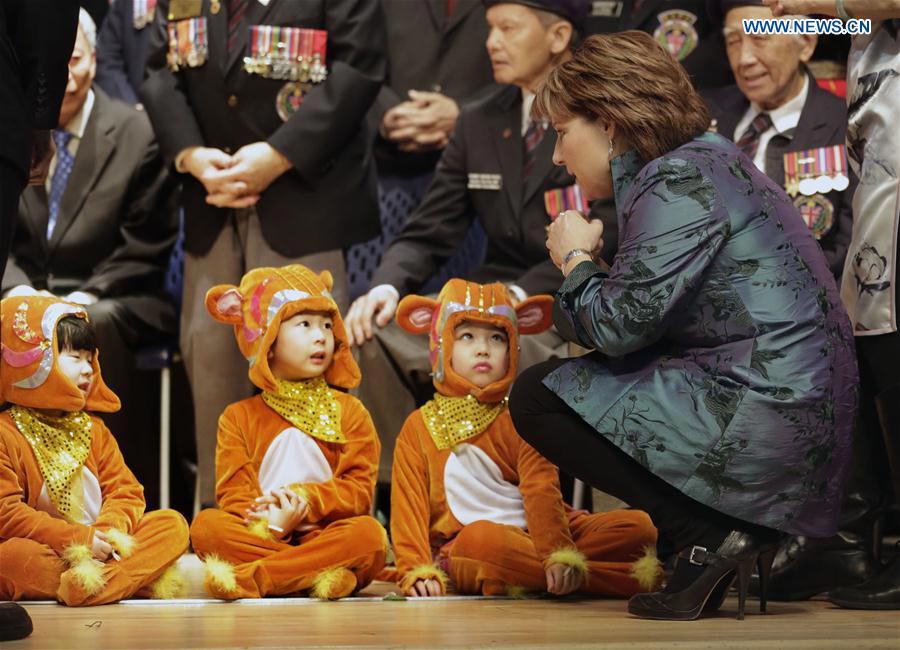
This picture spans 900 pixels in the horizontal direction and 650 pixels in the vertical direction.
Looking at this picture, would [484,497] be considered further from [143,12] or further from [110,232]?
[143,12]

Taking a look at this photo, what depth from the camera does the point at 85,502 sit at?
3283 mm

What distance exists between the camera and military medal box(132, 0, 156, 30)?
508 centimetres

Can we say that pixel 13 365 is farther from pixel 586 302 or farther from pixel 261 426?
pixel 586 302

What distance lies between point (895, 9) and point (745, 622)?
139 cm

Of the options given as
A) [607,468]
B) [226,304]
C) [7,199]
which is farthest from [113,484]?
[607,468]

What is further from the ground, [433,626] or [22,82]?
[22,82]

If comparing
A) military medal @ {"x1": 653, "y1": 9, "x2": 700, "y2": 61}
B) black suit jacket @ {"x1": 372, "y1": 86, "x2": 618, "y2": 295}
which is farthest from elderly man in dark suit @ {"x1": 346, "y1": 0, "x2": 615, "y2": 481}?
military medal @ {"x1": 653, "y1": 9, "x2": 700, "y2": 61}

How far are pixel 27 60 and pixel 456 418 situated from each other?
146 centimetres

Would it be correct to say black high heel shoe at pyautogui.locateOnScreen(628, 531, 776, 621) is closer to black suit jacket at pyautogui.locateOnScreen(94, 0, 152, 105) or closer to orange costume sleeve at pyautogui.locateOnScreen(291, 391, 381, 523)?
orange costume sleeve at pyautogui.locateOnScreen(291, 391, 381, 523)

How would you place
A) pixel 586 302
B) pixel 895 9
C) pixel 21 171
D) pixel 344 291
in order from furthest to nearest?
pixel 344 291 → pixel 895 9 → pixel 586 302 → pixel 21 171

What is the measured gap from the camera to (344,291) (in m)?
4.44

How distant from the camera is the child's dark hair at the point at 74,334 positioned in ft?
11.0

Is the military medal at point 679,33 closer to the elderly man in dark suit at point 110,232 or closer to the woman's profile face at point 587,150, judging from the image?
the woman's profile face at point 587,150

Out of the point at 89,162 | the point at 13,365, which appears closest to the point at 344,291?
the point at 89,162
